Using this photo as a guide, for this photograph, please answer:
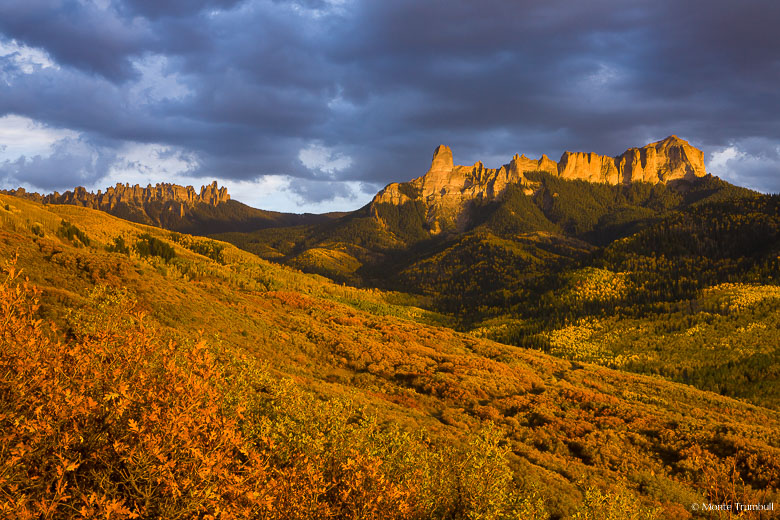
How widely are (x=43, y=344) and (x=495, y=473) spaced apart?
44.7 feet

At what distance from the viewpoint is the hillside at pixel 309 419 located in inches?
334

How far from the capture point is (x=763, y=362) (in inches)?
3775

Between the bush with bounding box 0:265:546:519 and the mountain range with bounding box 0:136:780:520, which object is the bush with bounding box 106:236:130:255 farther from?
the bush with bounding box 0:265:546:519

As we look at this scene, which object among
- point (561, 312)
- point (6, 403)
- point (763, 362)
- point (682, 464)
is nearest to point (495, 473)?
point (6, 403)

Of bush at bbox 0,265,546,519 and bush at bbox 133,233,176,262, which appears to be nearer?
bush at bbox 0,265,546,519

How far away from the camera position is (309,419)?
16859 mm

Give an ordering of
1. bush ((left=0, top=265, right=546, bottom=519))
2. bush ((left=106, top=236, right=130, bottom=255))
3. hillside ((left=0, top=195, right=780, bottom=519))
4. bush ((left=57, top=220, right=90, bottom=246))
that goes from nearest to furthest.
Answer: bush ((left=0, top=265, right=546, bottom=519))
hillside ((left=0, top=195, right=780, bottom=519))
bush ((left=57, top=220, right=90, bottom=246))
bush ((left=106, top=236, right=130, bottom=255))

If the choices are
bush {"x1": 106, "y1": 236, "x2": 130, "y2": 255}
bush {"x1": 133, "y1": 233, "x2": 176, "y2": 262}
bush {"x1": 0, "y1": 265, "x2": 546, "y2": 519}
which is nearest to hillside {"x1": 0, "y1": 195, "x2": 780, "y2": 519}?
bush {"x1": 0, "y1": 265, "x2": 546, "y2": 519}

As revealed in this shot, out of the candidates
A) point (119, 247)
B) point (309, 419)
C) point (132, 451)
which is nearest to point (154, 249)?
point (119, 247)

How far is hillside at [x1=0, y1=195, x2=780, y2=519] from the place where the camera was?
8.49 meters

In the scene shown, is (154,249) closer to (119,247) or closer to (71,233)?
(119,247)

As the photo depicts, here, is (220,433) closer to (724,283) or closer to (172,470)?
(172,470)

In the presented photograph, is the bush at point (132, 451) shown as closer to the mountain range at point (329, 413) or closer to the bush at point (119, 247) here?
the mountain range at point (329, 413)

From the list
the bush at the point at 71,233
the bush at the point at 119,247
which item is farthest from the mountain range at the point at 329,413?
the bush at the point at 119,247
